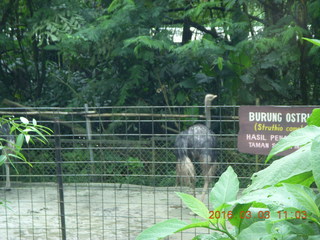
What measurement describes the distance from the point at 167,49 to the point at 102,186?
432 cm

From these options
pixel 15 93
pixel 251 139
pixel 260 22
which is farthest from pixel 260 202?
pixel 15 93

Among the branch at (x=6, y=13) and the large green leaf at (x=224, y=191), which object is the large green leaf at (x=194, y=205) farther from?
the branch at (x=6, y=13)

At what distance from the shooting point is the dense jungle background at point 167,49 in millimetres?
7336

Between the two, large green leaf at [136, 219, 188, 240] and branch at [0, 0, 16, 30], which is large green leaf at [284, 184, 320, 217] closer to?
large green leaf at [136, 219, 188, 240]

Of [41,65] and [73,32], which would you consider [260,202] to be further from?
[41,65]

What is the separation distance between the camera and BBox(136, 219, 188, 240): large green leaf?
68 cm

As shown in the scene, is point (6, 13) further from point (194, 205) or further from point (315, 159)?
point (315, 159)

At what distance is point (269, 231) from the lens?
24.9 inches

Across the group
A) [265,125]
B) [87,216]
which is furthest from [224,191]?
[87,216]

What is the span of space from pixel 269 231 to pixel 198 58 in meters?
7.20

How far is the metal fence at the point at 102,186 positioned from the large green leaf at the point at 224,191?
9.31 ft

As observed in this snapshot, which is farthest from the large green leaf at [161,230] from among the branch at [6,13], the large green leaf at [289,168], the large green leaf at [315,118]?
the branch at [6,13]

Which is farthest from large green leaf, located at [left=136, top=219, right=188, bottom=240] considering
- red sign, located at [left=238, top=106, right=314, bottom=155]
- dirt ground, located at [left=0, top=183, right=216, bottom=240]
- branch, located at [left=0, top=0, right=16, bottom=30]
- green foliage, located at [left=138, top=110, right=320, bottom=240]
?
branch, located at [left=0, top=0, right=16, bottom=30]

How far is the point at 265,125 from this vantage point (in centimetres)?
359
